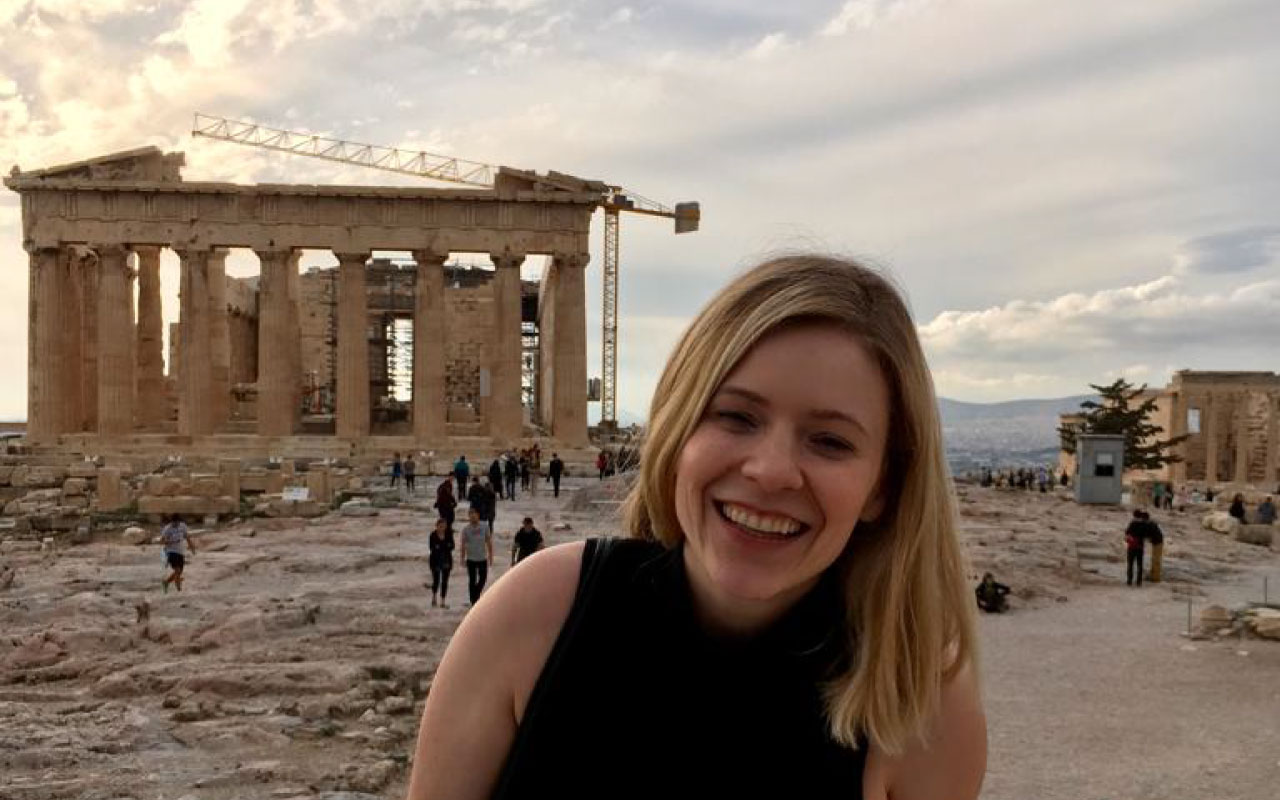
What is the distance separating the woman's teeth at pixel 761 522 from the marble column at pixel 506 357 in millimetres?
37047

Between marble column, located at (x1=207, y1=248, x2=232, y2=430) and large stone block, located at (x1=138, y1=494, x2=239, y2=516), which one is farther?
marble column, located at (x1=207, y1=248, x2=232, y2=430)

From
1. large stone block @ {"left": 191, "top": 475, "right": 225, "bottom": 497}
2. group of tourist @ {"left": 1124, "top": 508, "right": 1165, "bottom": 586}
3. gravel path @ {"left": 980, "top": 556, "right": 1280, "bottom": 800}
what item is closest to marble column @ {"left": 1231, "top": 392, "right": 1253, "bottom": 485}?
group of tourist @ {"left": 1124, "top": 508, "right": 1165, "bottom": 586}

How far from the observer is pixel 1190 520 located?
27250mm

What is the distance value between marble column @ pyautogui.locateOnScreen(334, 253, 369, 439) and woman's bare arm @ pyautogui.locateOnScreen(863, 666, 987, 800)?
38.2m

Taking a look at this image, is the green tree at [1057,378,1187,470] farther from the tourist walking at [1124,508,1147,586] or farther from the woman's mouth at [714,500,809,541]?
the woman's mouth at [714,500,809,541]

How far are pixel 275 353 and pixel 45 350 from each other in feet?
26.7

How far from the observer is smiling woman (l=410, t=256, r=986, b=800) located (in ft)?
5.39

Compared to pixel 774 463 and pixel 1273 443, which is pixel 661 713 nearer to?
pixel 774 463

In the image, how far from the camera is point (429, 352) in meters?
39.4

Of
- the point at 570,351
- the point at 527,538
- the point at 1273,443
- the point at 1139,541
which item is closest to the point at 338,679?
the point at 527,538

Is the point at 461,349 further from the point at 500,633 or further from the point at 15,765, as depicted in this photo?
the point at 500,633

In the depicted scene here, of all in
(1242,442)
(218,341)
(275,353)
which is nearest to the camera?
(275,353)

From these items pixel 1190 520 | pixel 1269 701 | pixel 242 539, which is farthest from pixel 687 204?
Result: pixel 1269 701

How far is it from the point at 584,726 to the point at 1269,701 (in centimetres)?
919
